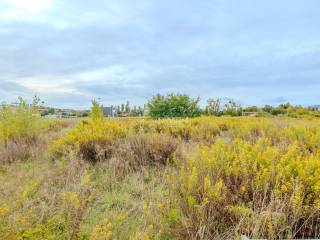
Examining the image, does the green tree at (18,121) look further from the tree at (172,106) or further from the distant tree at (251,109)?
the distant tree at (251,109)

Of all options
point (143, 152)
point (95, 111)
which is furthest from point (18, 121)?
point (143, 152)

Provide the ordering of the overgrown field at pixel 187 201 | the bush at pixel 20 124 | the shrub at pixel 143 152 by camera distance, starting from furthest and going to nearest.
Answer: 1. the bush at pixel 20 124
2. the shrub at pixel 143 152
3. the overgrown field at pixel 187 201

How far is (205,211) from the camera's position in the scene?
10.1 ft

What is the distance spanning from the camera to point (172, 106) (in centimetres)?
2034

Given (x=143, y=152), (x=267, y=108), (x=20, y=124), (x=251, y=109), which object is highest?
(x=267, y=108)

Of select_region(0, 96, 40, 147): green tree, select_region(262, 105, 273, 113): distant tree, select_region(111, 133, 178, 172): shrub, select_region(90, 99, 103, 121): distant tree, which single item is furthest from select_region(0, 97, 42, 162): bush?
select_region(262, 105, 273, 113): distant tree

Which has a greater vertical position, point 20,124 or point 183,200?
point 20,124

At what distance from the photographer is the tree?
2017 centimetres

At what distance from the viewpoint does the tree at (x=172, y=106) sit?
2017cm

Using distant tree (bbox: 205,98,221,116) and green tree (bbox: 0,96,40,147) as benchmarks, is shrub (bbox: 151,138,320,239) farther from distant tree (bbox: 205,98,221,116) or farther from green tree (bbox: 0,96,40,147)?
distant tree (bbox: 205,98,221,116)

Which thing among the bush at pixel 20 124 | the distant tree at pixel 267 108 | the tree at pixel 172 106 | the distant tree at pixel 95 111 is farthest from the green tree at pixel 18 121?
the distant tree at pixel 267 108

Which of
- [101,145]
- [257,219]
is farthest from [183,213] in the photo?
[101,145]

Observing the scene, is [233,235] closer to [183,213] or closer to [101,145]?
[183,213]

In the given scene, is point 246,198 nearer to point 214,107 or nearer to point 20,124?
point 20,124
